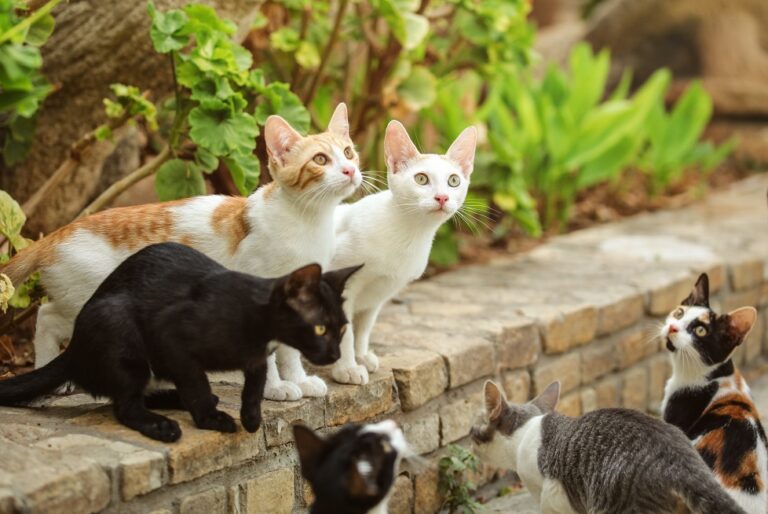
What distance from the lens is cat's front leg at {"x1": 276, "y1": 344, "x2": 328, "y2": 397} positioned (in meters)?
3.08

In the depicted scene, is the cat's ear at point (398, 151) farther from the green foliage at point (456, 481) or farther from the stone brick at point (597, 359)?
the stone brick at point (597, 359)

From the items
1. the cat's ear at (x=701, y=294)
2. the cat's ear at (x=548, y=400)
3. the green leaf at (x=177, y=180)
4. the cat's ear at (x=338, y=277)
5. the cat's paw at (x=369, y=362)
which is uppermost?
the green leaf at (x=177, y=180)

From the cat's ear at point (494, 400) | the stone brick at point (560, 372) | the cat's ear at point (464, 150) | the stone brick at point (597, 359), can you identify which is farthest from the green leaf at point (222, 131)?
the stone brick at point (597, 359)

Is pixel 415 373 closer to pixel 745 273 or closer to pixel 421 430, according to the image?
pixel 421 430

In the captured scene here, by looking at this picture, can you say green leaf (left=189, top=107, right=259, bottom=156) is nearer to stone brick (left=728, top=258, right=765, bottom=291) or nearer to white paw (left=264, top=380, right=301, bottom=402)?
white paw (left=264, top=380, right=301, bottom=402)

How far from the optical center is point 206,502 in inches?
110

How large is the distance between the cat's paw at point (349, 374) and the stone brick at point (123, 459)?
0.79 meters

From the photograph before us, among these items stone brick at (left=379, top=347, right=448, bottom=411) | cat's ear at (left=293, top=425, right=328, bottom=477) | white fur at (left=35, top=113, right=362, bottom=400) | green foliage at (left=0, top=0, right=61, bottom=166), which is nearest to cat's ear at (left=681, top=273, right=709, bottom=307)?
stone brick at (left=379, top=347, right=448, bottom=411)

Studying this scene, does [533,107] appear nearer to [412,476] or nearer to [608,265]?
[608,265]

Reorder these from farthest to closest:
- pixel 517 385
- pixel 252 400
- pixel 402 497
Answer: pixel 517 385, pixel 402 497, pixel 252 400

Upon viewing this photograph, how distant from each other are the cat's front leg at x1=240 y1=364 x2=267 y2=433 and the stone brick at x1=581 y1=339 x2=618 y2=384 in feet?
7.12

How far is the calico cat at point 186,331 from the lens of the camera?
8.32ft

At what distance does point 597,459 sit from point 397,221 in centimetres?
101

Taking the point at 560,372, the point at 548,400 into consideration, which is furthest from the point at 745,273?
the point at 548,400
